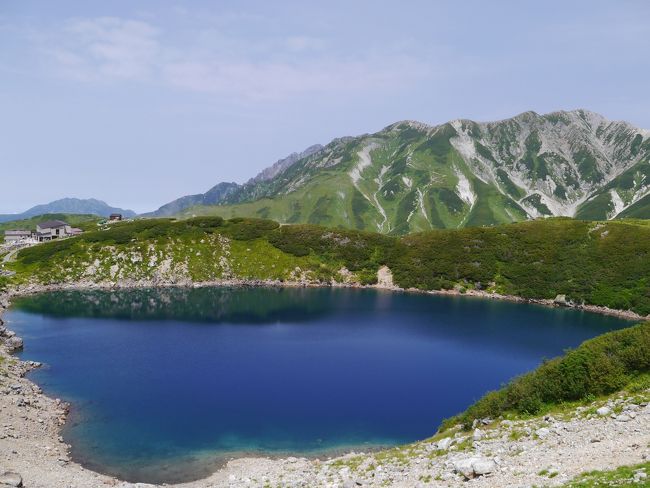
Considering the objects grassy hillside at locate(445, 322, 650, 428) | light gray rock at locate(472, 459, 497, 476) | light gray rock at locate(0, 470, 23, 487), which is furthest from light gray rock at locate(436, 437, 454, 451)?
light gray rock at locate(0, 470, 23, 487)

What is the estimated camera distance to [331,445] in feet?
137

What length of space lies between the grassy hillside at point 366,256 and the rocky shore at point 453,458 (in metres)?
92.7

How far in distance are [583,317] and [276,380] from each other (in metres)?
78.6

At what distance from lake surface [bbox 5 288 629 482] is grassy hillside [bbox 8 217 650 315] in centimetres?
1417

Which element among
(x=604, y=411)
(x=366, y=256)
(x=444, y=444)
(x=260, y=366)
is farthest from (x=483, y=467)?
(x=366, y=256)

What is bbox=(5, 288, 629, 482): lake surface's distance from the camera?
139 ft

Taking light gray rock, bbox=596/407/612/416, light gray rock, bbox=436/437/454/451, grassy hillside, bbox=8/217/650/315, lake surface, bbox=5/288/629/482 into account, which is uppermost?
grassy hillside, bbox=8/217/650/315

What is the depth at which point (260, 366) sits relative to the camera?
209ft

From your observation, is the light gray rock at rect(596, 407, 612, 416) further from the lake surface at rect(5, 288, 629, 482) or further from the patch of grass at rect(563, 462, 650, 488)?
the lake surface at rect(5, 288, 629, 482)

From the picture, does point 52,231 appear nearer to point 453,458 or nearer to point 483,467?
point 453,458

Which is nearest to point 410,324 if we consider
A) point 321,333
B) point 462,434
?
point 321,333

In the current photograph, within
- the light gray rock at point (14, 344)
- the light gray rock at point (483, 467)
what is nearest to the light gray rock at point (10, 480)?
the light gray rock at point (483, 467)

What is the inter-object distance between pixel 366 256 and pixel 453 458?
119281 mm

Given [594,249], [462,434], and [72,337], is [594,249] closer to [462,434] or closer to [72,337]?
[462,434]
